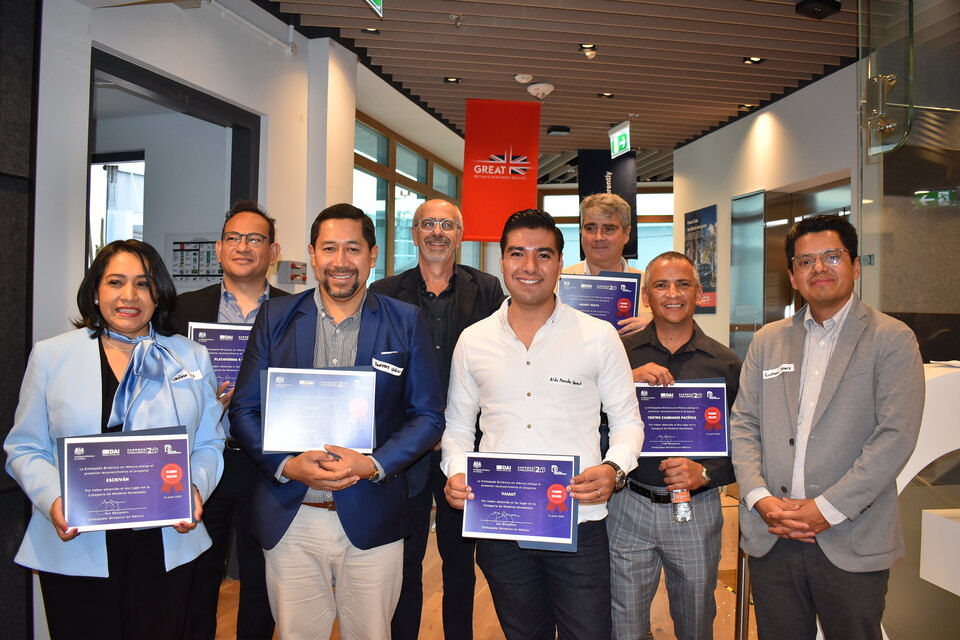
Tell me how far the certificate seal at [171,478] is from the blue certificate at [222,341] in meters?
0.61

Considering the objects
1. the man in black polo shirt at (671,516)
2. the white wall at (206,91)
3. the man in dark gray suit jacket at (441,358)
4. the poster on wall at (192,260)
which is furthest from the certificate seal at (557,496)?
the poster on wall at (192,260)

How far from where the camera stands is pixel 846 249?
226cm

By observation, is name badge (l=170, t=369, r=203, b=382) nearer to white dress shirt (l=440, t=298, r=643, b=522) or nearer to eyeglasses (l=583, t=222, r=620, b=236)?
white dress shirt (l=440, t=298, r=643, b=522)

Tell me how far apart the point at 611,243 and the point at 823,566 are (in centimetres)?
162

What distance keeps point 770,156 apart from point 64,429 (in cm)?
751

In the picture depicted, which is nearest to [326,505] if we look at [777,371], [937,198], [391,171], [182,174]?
[777,371]

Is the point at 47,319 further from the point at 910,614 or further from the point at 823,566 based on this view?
the point at 910,614

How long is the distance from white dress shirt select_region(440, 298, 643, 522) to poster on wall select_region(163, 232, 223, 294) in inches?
146

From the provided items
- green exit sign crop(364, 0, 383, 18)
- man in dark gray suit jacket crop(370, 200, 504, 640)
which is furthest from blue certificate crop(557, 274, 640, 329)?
green exit sign crop(364, 0, 383, 18)

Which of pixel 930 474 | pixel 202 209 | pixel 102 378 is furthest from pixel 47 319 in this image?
pixel 930 474

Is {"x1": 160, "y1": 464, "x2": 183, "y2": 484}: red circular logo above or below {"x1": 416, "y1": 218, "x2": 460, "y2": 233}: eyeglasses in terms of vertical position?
below

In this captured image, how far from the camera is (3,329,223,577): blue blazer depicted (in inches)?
79.4

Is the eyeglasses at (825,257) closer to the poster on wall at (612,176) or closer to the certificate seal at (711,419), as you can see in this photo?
the certificate seal at (711,419)

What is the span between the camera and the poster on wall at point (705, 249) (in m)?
8.73
